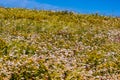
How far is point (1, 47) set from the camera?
52.6 feet

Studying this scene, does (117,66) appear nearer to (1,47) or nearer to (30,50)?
(30,50)

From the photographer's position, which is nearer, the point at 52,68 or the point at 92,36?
the point at 52,68

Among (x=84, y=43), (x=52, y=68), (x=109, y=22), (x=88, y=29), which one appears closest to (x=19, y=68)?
(x=52, y=68)

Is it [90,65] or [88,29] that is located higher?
[88,29]

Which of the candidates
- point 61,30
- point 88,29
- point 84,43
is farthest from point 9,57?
point 88,29

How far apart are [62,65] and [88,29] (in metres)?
15.4

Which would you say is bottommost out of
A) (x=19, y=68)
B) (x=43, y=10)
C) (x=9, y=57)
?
(x=19, y=68)

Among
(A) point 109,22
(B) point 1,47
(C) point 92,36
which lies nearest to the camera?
(B) point 1,47

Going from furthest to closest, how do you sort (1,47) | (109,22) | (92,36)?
(109,22)
(92,36)
(1,47)

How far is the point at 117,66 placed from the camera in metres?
17.0

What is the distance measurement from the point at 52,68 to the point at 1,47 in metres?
4.34

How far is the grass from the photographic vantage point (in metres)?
11.7

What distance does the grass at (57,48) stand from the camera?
38.5 feet

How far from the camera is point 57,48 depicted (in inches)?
755
